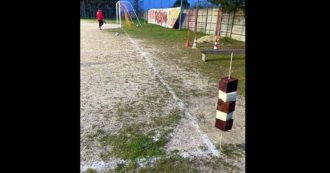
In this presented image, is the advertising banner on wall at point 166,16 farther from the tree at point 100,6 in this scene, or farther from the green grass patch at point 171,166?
the green grass patch at point 171,166

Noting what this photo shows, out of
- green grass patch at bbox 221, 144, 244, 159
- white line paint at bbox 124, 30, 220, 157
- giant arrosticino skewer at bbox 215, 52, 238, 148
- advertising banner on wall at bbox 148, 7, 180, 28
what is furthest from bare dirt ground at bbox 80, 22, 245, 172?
advertising banner on wall at bbox 148, 7, 180, 28

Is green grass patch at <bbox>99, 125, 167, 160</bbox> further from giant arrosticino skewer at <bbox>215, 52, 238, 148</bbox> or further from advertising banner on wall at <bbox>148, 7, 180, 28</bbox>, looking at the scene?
advertising banner on wall at <bbox>148, 7, 180, 28</bbox>

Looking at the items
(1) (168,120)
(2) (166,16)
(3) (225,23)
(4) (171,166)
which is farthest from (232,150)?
(2) (166,16)

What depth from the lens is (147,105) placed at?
5.18m

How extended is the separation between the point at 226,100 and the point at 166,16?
27.5 metres

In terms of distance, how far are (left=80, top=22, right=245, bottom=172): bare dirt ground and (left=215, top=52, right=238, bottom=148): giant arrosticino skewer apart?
20.2 inches

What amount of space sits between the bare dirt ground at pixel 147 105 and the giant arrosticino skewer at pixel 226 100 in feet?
1.68

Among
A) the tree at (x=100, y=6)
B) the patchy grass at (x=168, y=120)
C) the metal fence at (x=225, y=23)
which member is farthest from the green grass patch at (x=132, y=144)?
the tree at (x=100, y=6)

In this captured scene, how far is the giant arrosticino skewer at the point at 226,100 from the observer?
308 centimetres

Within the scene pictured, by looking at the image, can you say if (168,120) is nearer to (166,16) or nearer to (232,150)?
(232,150)

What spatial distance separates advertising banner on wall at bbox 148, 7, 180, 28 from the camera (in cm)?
2674
